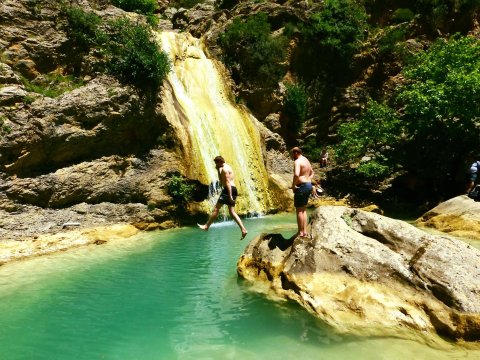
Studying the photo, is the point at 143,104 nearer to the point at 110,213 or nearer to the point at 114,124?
the point at 114,124

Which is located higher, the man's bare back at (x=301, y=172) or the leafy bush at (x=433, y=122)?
the leafy bush at (x=433, y=122)

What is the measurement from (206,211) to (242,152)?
13.6ft

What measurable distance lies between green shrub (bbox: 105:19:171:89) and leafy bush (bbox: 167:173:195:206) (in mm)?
4174

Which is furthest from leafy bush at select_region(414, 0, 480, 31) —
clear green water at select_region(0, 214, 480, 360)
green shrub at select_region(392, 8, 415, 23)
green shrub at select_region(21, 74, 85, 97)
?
clear green water at select_region(0, 214, 480, 360)

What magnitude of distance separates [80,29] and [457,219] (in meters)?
17.0

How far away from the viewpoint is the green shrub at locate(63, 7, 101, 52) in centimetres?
1656

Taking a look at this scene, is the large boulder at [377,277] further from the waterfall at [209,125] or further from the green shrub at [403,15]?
the green shrub at [403,15]

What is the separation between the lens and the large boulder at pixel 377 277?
570 cm

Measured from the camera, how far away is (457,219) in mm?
13234

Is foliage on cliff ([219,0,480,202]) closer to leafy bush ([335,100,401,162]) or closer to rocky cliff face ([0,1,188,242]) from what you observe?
leafy bush ([335,100,401,162])

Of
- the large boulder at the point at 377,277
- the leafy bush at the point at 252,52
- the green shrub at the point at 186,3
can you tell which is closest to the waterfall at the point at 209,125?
the leafy bush at the point at 252,52

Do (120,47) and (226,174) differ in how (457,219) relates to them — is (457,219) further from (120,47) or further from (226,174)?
(120,47)

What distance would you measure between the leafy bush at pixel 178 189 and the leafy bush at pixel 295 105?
40.8 feet

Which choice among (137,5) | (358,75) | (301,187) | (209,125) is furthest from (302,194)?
(137,5)
